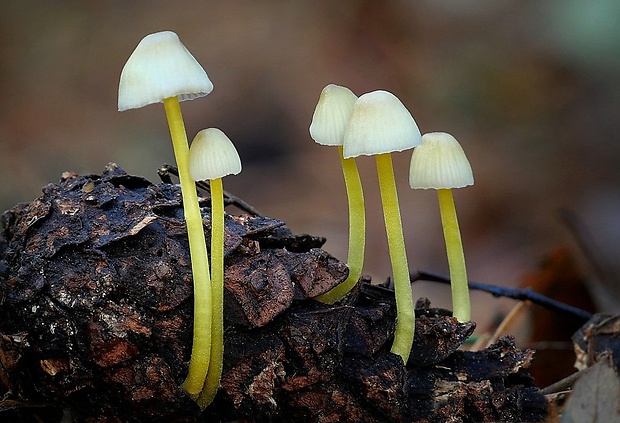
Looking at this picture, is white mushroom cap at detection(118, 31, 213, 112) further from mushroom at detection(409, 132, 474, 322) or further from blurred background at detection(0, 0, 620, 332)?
blurred background at detection(0, 0, 620, 332)

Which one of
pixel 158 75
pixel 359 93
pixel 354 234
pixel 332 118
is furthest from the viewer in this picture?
pixel 359 93

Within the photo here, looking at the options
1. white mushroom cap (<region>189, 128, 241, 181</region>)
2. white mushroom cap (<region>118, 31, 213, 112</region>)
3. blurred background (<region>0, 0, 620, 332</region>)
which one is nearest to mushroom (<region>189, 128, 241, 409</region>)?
white mushroom cap (<region>189, 128, 241, 181</region>)

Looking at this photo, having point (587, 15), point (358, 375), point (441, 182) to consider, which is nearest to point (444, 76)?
point (587, 15)

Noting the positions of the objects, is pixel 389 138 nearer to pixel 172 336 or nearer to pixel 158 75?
pixel 158 75

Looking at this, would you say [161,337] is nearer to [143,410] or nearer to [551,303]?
[143,410]

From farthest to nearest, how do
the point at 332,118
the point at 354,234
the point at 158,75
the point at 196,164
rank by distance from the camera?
1. the point at 354,234
2. the point at 332,118
3. the point at 196,164
4. the point at 158,75

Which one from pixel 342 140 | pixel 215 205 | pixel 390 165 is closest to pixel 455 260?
pixel 390 165

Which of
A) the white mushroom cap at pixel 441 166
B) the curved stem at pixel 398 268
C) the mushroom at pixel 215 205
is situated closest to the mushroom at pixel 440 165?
the white mushroom cap at pixel 441 166
